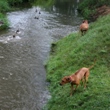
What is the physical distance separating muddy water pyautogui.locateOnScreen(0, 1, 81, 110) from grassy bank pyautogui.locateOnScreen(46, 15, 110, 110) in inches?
29.8

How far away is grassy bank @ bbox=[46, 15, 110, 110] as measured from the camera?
12.3 metres

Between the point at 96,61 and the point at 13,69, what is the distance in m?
5.39

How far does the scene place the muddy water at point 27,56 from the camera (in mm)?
14211

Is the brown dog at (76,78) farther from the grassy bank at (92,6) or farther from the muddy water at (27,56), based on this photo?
the grassy bank at (92,6)

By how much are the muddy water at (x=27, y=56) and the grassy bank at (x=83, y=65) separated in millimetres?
756

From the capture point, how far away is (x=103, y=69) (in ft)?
50.1

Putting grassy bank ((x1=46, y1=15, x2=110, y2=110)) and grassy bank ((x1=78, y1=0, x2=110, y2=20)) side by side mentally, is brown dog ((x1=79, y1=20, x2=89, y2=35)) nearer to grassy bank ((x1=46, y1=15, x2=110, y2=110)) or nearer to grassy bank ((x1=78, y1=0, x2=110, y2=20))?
grassy bank ((x1=46, y1=15, x2=110, y2=110))

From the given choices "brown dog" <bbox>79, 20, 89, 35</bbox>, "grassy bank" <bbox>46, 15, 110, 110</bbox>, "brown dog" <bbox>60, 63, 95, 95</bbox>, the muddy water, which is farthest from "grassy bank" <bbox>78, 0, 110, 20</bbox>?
"brown dog" <bbox>60, 63, 95, 95</bbox>

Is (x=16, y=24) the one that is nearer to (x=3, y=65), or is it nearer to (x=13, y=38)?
(x=13, y=38)

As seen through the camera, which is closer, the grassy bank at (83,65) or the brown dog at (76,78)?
the grassy bank at (83,65)

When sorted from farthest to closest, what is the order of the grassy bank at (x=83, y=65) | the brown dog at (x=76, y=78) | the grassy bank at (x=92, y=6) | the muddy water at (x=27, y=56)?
1. the grassy bank at (x=92, y=6)
2. the muddy water at (x=27, y=56)
3. the brown dog at (x=76, y=78)
4. the grassy bank at (x=83, y=65)

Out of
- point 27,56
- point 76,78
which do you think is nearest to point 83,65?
point 76,78

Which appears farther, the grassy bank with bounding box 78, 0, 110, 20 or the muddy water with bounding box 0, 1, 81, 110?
the grassy bank with bounding box 78, 0, 110, 20

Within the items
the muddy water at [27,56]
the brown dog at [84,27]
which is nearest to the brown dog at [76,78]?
the muddy water at [27,56]
